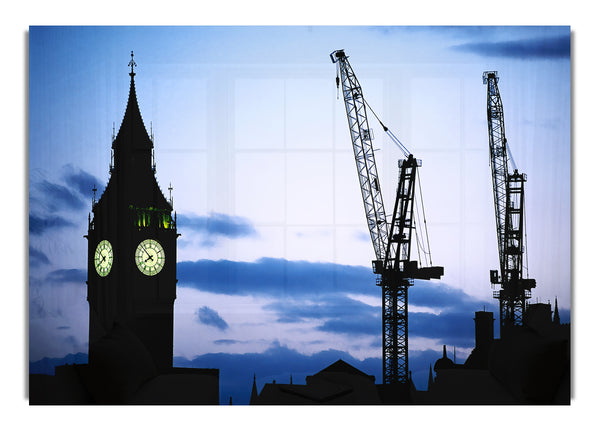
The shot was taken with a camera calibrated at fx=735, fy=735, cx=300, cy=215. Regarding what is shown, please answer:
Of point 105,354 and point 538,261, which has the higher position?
point 538,261

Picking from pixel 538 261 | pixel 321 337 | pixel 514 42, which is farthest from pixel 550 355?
pixel 514 42

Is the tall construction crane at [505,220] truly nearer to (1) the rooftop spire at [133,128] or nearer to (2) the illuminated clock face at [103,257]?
(1) the rooftop spire at [133,128]

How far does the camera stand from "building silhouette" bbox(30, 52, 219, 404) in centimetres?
953

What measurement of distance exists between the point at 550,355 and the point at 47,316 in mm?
6674

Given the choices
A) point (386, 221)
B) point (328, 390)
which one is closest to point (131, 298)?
point (328, 390)

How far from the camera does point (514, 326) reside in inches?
394

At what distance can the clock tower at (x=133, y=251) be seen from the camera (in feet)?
32.9

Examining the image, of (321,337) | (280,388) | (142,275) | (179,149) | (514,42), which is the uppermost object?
(514,42)

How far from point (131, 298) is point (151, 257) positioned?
0.66 meters

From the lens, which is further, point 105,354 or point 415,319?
point 415,319

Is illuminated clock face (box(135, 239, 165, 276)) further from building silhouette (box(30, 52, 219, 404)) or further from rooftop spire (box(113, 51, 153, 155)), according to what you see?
rooftop spire (box(113, 51, 153, 155))

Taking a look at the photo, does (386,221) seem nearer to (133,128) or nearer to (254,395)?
(254,395)

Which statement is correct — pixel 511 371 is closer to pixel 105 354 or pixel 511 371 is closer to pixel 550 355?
pixel 550 355

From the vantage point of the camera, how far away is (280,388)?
985cm
